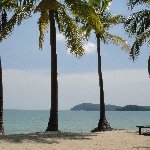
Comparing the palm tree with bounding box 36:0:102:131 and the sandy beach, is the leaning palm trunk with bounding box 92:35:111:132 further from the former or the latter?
the sandy beach

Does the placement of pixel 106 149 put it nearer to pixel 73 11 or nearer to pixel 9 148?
pixel 9 148

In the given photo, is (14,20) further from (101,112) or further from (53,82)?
(101,112)

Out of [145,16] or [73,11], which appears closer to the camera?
[73,11]

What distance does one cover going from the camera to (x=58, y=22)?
26.8 metres

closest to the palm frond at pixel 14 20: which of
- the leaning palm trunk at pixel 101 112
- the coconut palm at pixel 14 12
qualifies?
the coconut palm at pixel 14 12

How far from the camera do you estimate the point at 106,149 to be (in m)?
17.8

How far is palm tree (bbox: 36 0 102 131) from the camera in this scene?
24828 mm

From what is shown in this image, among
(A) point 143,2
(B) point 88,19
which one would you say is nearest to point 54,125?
(B) point 88,19

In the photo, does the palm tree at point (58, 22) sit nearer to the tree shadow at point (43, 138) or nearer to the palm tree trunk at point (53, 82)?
the palm tree trunk at point (53, 82)

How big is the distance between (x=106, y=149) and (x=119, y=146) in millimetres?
1171

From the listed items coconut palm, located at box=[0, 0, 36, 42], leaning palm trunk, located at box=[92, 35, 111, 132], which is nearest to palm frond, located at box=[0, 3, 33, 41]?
coconut palm, located at box=[0, 0, 36, 42]

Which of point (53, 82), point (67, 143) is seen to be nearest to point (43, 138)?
point (67, 143)

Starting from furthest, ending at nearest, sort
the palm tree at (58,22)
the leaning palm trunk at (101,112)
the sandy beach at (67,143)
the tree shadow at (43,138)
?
the leaning palm trunk at (101,112) < the palm tree at (58,22) < the tree shadow at (43,138) < the sandy beach at (67,143)

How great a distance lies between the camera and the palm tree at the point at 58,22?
2483 centimetres
